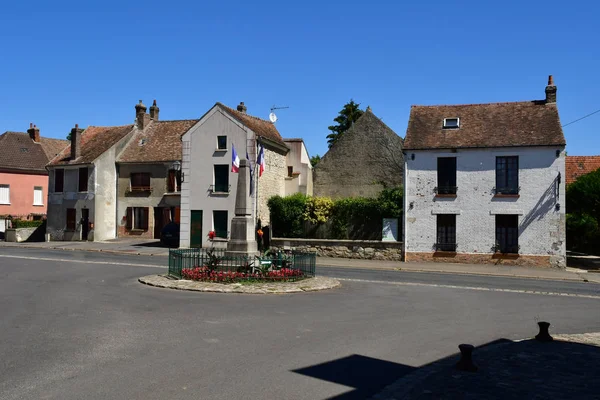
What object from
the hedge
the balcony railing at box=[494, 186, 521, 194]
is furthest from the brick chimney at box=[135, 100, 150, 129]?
the balcony railing at box=[494, 186, 521, 194]

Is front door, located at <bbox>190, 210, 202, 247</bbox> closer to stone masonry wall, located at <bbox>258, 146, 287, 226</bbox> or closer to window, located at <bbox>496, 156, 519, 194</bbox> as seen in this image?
stone masonry wall, located at <bbox>258, 146, 287, 226</bbox>

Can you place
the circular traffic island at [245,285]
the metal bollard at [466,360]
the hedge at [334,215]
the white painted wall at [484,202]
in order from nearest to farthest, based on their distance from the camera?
1. the metal bollard at [466,360]
2. the circular traffic island at [245,285]
3. the white painted wall at [484,202]
4. the hedge at [334,215]

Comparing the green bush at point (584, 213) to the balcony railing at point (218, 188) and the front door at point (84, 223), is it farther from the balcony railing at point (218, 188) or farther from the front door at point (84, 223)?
the front door at point (84, 223)

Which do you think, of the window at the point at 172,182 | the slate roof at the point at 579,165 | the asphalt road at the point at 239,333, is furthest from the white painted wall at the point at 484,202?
the window at the point at 172,182

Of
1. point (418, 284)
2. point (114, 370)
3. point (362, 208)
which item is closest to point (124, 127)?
point (362, 208)

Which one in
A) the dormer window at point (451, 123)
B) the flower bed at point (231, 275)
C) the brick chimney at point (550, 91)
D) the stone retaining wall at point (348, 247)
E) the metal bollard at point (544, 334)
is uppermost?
the brick chimney at point (550, 91)

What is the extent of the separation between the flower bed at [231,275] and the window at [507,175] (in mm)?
14218

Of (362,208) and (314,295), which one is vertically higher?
(362,208)

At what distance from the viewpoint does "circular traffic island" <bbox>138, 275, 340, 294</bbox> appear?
14891mm

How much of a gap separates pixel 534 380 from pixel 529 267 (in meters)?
20.4

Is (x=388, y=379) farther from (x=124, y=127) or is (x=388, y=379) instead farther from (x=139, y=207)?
(x=124, y=127)

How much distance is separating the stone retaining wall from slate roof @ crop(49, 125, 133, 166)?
16597mm

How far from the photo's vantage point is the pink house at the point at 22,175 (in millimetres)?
43438

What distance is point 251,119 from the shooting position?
1367 inches
